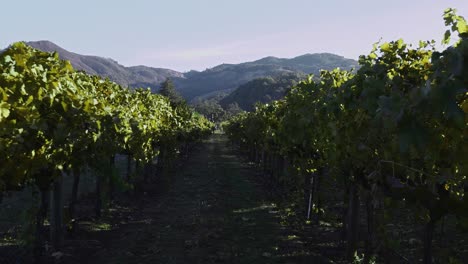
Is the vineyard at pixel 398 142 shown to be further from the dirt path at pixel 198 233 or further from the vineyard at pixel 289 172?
the dirt path at pixel 198 233

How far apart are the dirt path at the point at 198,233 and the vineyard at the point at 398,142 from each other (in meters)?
1.84

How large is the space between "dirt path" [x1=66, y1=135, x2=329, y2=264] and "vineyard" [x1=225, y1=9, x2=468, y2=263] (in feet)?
6.04

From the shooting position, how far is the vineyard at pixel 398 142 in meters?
2.13

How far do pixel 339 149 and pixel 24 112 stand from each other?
5.68 meters

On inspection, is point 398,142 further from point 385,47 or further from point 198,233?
point 198,233

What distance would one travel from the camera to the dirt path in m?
10.8

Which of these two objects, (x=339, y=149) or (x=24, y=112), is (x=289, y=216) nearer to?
(x=339, y=149)

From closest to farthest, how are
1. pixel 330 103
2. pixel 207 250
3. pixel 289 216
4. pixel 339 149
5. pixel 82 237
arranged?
pixel 330 103 < pixel 339 149 < pixel 207 250 < pixel 82 237 < pixel 289 216

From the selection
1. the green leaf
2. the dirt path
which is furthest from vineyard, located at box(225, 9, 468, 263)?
the dirt path

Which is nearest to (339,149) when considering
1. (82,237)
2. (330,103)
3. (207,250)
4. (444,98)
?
(330,103)

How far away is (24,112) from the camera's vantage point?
6621mm

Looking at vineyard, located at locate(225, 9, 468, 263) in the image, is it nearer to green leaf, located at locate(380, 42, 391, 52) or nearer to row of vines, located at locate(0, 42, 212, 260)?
green leaf, located at locate(380, 42, 391, 52)

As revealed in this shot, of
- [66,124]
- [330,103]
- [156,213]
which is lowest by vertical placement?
[156,213]

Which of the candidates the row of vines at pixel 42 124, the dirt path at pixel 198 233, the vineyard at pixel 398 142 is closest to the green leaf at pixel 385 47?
the vineyard at pixel 398 142
